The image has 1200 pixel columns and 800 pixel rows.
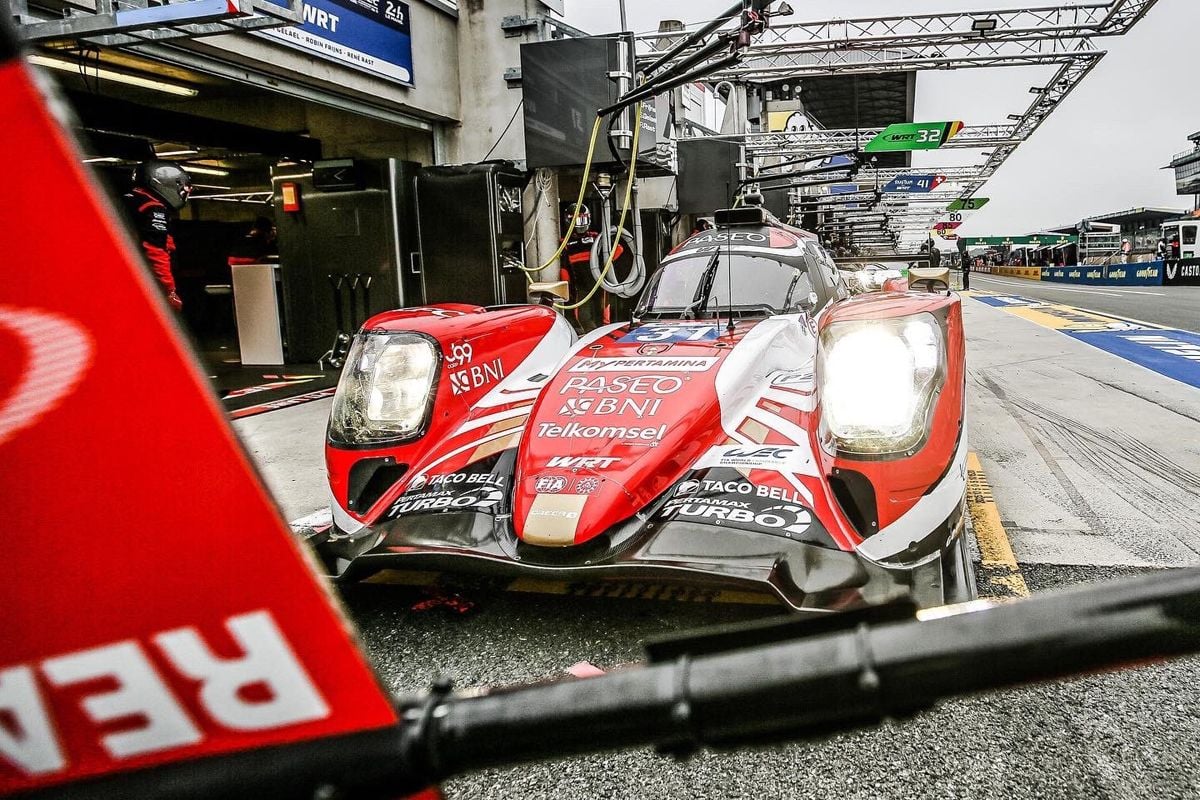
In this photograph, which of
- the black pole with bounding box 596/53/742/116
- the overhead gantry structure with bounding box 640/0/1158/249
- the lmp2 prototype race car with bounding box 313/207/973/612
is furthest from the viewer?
the overhead gantry structure with bounding box 640/0/1158/249

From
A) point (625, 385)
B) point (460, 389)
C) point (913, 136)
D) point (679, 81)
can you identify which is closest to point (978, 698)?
point (625, 385)

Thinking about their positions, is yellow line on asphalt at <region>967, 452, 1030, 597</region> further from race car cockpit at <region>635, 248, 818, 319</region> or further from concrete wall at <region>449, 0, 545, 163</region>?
concrete wall at <region>449, 0, 545, 163</region>

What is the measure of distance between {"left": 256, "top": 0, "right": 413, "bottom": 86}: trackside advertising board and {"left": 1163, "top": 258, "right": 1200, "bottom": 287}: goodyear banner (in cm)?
2556

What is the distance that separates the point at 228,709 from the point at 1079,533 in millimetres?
2956

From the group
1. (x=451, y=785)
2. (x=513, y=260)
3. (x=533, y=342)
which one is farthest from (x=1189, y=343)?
(x=451, y=785)

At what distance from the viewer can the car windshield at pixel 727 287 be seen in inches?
133

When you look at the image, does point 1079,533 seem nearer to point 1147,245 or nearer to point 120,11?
point 120,11

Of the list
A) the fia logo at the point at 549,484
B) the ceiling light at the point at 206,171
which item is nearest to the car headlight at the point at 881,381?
→ the fia logo at the point at 549,484

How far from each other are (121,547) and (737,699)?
47cm

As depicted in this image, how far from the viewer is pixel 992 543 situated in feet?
8.79

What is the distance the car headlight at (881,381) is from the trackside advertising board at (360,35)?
5.52 meters

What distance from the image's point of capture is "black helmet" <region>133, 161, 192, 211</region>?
4988 mm

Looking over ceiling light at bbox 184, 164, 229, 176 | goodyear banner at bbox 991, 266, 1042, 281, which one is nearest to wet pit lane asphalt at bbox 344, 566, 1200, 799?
ceiling light at bbox 184, 164, 229, 176

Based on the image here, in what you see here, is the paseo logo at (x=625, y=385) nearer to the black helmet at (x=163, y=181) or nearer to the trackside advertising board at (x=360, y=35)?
the black helmet at (x=163, y=181)
